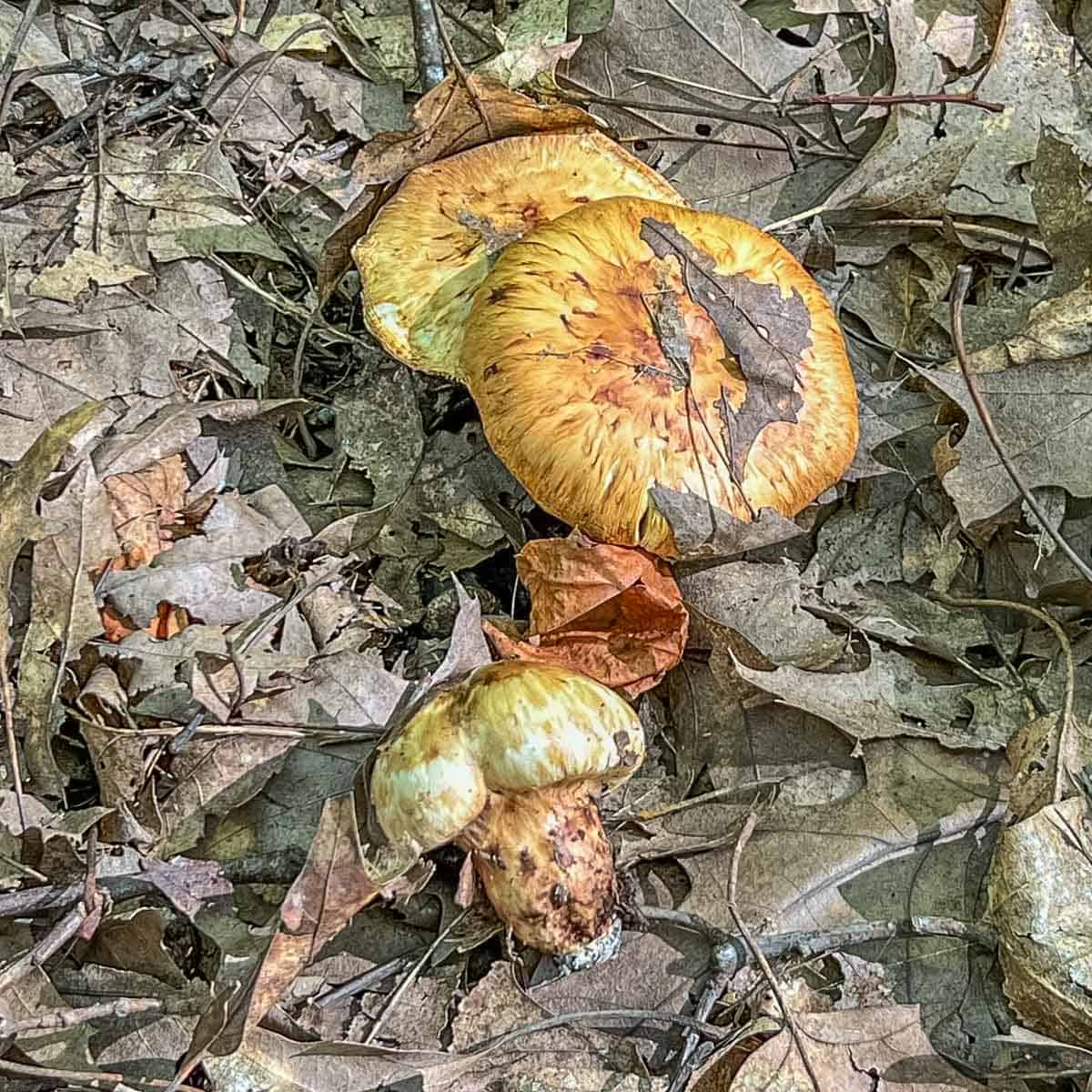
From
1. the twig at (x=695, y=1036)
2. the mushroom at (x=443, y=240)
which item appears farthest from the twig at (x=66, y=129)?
the twig at (x=695, y=1036)

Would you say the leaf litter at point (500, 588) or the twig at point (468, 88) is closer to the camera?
the leaf litter at point (500, 588)

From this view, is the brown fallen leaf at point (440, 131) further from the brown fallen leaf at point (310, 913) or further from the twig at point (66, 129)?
the brown fallen leaf at point (310, 913)

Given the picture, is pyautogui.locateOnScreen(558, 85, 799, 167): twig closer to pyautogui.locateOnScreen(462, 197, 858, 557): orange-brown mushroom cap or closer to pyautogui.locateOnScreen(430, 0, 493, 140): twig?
pyautogui.locateOnScreen(430, 0, 493, 140): twig

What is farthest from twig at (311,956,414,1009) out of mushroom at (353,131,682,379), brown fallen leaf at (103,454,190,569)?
mushroom at (353,131,682,379)

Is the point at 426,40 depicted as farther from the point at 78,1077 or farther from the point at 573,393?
the point at 78,1077

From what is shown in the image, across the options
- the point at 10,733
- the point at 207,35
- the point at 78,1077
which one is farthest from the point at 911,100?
the point at 78,1077

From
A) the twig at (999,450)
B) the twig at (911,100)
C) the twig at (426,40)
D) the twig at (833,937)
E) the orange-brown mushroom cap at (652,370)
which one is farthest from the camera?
the twig at (426,40)

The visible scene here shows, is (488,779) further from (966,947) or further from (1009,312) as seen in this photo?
(1009,312)
